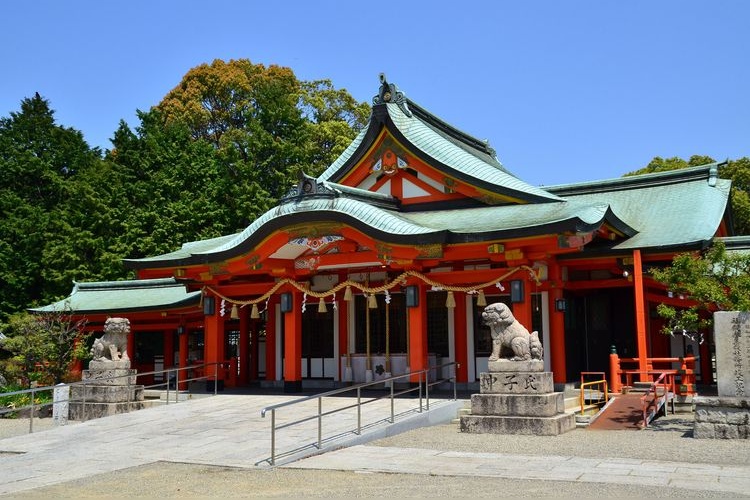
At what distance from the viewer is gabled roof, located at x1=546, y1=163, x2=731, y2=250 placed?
17.2m

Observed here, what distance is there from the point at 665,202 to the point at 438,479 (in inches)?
540

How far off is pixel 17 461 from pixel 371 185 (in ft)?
36.8

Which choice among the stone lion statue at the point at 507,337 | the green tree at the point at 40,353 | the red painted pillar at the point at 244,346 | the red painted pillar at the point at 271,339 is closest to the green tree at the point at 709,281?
the stone lion statue at the point at 507,337

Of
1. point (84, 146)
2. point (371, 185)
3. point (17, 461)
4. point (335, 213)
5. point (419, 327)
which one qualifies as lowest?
point (17, 461)

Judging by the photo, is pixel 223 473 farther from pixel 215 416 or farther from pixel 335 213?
pixel 335 213

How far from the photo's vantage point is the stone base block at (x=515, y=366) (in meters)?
12.9

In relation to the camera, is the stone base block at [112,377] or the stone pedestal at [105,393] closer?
the stone pedestal at [105,393]

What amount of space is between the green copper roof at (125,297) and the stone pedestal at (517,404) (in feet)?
40.8

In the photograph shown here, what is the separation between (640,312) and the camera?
16453 mm

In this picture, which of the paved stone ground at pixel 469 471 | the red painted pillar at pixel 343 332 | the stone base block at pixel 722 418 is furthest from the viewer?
the red painted pillar at pixel 343 332

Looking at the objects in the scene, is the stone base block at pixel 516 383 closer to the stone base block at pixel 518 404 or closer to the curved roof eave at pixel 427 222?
the stone base block at pixel 518 404

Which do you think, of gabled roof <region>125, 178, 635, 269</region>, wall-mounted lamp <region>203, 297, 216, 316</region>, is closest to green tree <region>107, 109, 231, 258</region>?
wall-mounted lamp <region>203, 297, 216, 316</region>

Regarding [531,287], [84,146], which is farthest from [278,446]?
[84,146]

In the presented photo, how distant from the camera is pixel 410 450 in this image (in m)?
11.3
